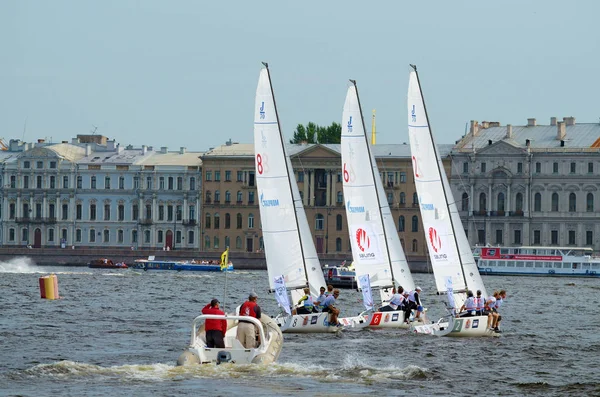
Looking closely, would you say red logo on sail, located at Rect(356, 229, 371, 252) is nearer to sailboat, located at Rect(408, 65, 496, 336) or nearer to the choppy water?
sailboat, located at Rect(408, 65, 496, 336)

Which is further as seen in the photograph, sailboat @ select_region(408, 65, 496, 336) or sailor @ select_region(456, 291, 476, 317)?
sailboat @ select_region(408, 65, 496, 336)

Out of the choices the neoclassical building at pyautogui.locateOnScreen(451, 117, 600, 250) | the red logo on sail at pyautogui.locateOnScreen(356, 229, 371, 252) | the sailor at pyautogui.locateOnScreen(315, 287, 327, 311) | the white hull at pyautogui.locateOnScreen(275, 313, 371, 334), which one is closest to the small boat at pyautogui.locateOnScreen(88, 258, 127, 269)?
the neoclassical building at pyautogui.locateOnScreen(451, 117, 600, 250)

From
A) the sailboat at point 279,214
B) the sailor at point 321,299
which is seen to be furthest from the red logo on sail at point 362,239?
the sailor at point 321,299

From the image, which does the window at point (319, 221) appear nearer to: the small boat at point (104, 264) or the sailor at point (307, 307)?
the small boat at point (104, 264)

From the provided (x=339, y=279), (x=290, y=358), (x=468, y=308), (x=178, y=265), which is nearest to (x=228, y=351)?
(x=290, y=358)

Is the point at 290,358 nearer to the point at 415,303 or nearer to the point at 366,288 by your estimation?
the point at 415,303

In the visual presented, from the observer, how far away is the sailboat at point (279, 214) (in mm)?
35625

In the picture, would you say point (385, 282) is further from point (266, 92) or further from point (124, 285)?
point (124, 285)

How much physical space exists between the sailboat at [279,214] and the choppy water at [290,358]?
6.44ft

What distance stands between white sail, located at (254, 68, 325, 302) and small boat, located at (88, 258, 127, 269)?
67668mm

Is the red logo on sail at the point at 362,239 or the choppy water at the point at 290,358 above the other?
the red logo on sail at the point at 362,239

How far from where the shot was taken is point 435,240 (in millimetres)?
37062

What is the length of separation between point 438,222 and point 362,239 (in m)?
2.41

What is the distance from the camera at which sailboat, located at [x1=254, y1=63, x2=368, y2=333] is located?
35.6m
